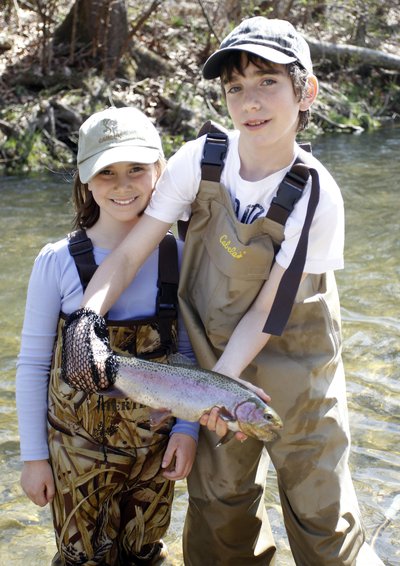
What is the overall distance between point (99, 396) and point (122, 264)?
18.4 inches

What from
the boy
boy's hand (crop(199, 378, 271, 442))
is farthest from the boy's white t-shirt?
boy's hand (crop(199, 378, 271, 442))

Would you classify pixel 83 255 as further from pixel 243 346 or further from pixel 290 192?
pixel 290 192

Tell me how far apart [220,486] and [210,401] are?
55 cm

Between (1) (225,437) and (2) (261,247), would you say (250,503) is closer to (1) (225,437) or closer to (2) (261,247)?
(1) (225,437)

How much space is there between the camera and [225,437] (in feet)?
9.01

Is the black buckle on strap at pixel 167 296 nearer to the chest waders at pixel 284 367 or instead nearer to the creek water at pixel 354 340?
the chest waders at pixel 284 367

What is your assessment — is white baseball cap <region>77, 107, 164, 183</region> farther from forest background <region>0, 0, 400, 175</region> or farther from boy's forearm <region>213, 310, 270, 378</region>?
forest background <region>0, 0, 400, 175</region>

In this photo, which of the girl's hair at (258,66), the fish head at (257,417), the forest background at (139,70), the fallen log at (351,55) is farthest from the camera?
the fallen log at (351,55)

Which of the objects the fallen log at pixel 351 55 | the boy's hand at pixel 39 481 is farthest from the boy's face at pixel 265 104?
the fallen log at pixel 351 55

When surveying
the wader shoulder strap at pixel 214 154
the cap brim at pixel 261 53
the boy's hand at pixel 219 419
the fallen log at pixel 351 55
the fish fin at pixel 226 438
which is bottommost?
the fallen log at pixel 351 55

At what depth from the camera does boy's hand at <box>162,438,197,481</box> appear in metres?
2.84

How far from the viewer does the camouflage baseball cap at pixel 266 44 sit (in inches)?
104

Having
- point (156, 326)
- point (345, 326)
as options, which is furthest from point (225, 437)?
point (345, 326)

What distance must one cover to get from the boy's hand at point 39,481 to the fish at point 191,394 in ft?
1.60
